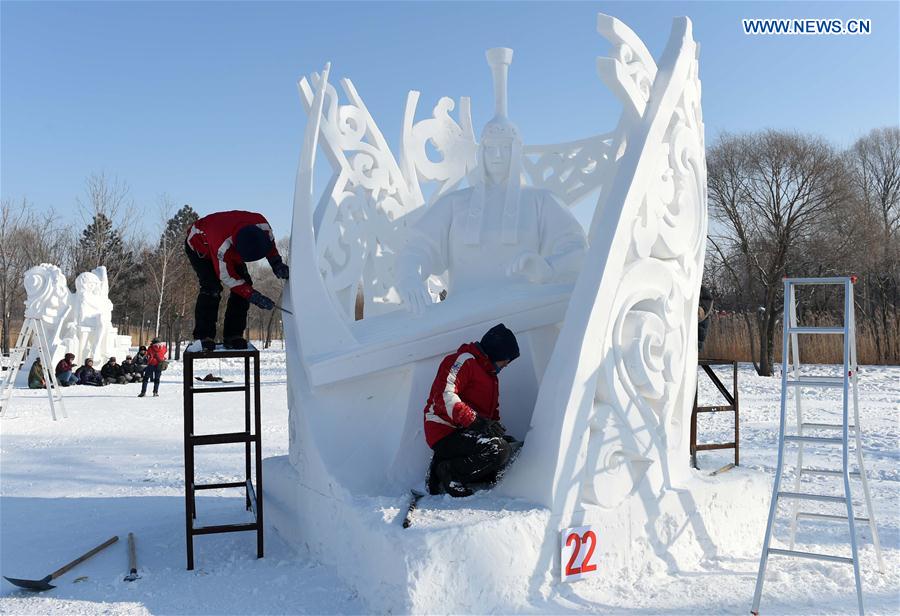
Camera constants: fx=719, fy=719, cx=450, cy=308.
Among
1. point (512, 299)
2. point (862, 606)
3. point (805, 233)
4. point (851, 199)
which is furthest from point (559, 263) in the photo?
point (851, 199)

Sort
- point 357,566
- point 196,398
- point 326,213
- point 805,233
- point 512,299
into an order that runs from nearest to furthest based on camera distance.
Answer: point 357,566, point 512,299, point 326,213, point 196,398, point 805,233

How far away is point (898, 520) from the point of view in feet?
19.0

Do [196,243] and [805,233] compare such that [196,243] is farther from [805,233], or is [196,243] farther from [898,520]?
[805,233]

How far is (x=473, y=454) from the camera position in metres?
4.15

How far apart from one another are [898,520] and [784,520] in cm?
97

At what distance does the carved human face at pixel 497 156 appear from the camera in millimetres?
5406

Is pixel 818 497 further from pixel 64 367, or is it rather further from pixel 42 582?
pixel 64 367

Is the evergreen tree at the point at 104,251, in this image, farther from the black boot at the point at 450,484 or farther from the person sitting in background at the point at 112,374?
the black boot at the point at 450,484

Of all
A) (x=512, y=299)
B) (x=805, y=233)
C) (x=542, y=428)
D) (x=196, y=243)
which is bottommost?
(x=542, y=428)

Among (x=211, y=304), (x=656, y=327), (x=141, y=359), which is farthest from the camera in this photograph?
(x=141, y=359)

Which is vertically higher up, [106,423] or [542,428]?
[542,428]

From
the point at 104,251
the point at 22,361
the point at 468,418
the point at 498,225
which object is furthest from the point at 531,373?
the point at 104,251

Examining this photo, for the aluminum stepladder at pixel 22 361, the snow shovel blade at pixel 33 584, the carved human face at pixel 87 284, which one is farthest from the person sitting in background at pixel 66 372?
the snow shovel blade at pixel 33 584

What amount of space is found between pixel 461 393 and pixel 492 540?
0.88 meters
